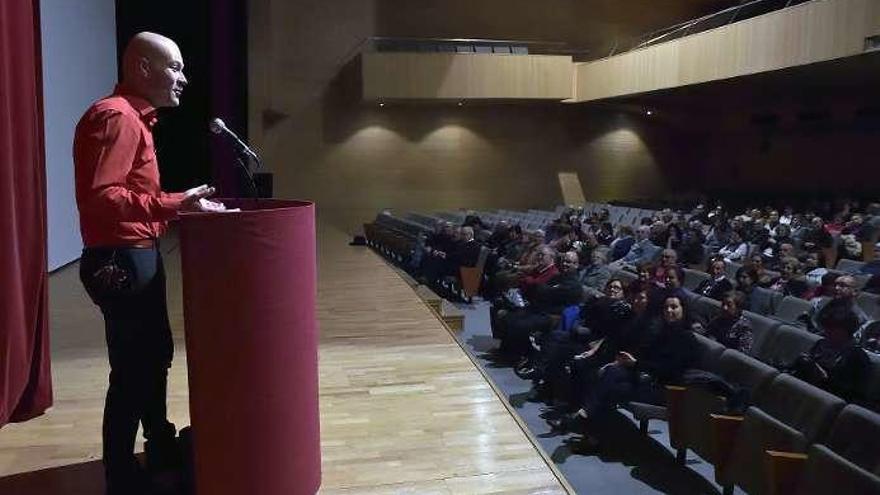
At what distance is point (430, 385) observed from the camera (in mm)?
2996

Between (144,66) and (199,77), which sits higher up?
(199,77)

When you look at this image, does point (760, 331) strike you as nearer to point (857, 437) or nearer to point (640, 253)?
point (857, 437)

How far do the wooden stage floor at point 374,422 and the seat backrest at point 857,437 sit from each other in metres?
1.18

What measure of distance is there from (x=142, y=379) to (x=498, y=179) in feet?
40.5

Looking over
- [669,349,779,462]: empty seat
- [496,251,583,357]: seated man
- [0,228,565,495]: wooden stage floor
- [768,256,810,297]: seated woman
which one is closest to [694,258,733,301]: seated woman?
[768,256,810,297]: seated woman

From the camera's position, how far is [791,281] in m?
5.06

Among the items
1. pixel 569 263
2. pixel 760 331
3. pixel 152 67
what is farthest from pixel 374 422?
pixel 569 263

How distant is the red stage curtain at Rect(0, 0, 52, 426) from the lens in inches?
84.6

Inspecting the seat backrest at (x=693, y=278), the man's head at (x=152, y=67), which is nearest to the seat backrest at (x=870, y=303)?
the seat backrest at (x=693, y=278)

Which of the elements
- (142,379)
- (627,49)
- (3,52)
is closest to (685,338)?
(142,379)

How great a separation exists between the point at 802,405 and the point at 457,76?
9808 mm

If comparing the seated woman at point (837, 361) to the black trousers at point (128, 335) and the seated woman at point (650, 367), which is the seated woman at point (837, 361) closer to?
the seated woman at point (650, 367)

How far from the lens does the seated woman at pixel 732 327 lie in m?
4.01

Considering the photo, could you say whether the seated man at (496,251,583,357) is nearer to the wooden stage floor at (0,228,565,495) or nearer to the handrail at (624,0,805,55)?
the wooden stage floor at (0,228,565,495)
